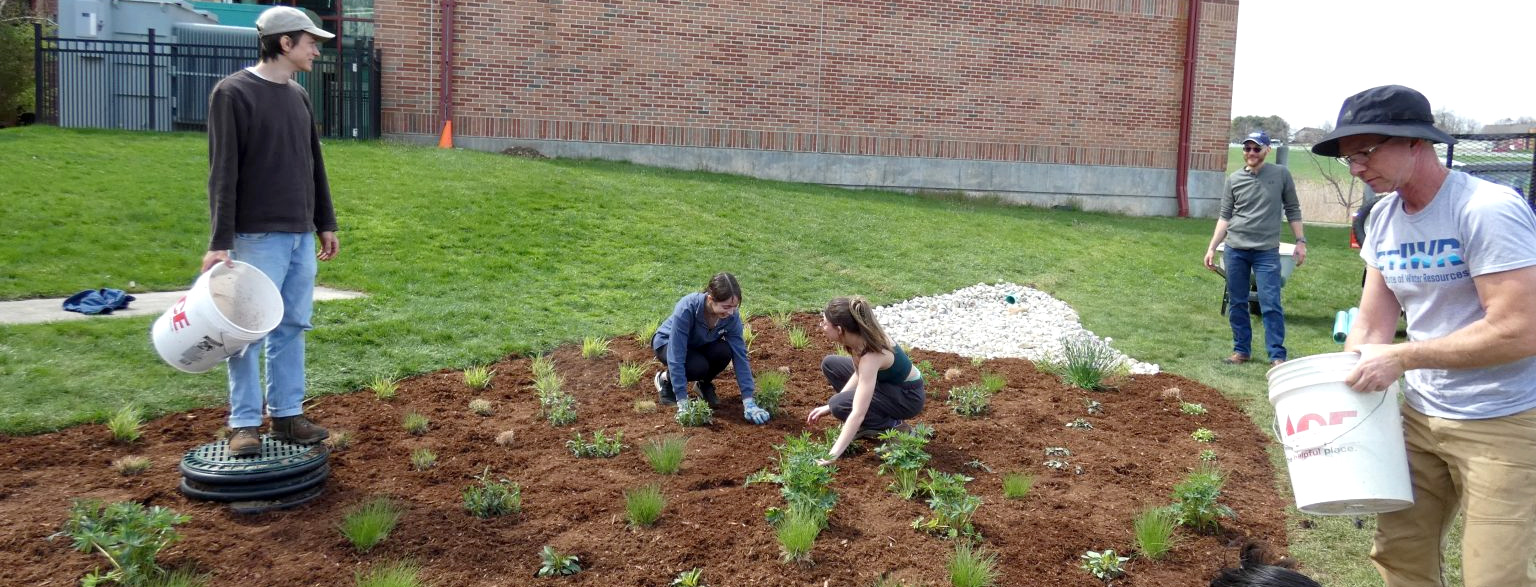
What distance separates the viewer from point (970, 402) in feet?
22.0

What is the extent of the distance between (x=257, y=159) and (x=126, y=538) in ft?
5.44

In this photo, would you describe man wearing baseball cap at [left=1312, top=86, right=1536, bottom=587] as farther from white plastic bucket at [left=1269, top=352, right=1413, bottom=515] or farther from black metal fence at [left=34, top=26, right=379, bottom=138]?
black metal fence at [left=34, top=26, right=379, bottom=138]

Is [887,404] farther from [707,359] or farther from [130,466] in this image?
[130,466]

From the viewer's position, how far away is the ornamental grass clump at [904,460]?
5023 mm

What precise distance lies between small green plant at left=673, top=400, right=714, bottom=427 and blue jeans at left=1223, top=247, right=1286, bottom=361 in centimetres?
469

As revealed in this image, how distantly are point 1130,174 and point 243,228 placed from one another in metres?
17.5

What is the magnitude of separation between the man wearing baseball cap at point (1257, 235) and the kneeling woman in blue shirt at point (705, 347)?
13.7 ft

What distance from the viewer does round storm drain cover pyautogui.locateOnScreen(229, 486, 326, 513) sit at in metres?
4.49

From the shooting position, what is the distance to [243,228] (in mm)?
4605

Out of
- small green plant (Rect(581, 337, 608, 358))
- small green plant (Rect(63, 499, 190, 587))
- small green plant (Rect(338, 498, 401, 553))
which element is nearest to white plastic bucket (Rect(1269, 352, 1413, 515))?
small green plant (Rect(338, 498, 401, 553))

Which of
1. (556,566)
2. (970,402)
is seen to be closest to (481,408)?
(556,566)

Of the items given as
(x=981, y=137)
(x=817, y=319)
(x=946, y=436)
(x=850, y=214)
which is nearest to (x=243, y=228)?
(x=946, y=436)

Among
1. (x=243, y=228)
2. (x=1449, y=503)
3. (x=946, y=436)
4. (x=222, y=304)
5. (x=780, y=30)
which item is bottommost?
(x=946, y=436)

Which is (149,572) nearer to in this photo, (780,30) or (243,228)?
(243,228)
